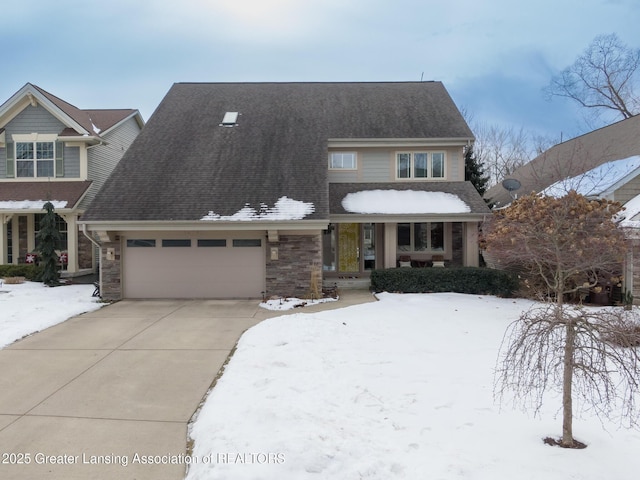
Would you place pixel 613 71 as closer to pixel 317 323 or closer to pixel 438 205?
pixel 438 205

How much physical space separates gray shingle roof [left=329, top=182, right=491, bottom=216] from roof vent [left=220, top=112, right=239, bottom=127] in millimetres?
4617

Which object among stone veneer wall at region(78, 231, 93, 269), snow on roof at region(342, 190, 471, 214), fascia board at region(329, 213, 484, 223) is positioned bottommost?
stone veneer wall at region(78, 231, 93, 269)

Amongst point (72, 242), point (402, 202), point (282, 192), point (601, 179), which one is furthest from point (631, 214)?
point (72, 242)

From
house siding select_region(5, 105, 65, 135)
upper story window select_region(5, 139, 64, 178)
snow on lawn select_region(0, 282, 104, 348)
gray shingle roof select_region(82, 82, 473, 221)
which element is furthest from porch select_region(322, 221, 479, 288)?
house siding select_region(5, 105, 65, 135)

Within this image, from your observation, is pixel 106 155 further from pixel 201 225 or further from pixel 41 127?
pixel 201 225

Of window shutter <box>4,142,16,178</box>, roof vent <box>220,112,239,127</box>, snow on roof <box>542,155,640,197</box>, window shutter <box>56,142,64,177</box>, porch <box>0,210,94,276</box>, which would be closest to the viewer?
snow on roof <box>542,155,640,197</box>

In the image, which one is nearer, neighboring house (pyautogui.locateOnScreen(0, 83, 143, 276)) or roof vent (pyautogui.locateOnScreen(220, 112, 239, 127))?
roof vent (pyautogui.locateOnScreen(220, 112, 239, 127))

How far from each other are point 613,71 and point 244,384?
31659 mm

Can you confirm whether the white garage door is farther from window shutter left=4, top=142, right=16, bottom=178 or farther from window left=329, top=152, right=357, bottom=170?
window shutter left=4, top=142, right=16, bottom=178

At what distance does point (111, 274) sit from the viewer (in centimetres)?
1212

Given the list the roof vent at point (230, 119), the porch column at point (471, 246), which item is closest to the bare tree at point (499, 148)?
the porch column at point (471, 246)

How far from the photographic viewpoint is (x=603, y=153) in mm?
15203

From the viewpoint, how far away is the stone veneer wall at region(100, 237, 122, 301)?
12055 millimetres

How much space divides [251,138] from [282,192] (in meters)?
3.80
